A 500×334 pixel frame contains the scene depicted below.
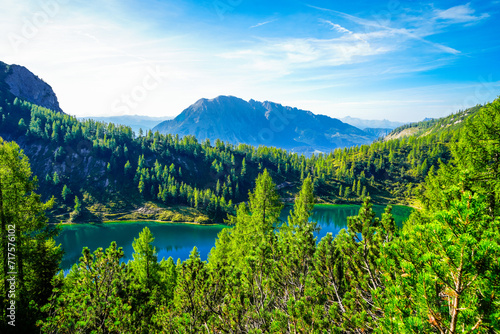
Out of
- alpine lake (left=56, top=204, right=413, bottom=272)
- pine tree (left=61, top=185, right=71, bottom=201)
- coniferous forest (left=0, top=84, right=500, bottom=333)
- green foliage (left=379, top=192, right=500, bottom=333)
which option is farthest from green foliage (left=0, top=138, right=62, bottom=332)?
pine tree (left=61, top=185, right=71, bottom=201)

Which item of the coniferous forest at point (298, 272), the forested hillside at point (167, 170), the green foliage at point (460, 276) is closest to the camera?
the green foliage at point (460, 276)

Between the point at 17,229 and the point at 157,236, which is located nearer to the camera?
the point at 17,229

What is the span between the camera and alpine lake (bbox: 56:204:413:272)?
71625mm

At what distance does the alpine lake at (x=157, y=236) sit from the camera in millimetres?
71625

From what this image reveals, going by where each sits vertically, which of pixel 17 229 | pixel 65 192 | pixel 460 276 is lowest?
pixel 65 192

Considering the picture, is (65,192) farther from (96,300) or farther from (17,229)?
(96,300)

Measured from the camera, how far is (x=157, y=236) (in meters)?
86.4

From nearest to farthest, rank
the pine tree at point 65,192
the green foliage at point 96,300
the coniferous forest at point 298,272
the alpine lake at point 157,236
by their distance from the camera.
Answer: the coniferous forest at point 298,272, the green foliage at point 96,300, the alpine lake at point 157,236, the pine tree at point 65,192

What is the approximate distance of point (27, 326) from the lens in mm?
11492

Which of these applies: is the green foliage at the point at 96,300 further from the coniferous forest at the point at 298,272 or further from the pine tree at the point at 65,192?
the pine tree at the point at 65,192

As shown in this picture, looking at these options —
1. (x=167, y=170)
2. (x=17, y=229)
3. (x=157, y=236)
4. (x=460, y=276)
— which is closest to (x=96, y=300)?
(x=17, y=229)

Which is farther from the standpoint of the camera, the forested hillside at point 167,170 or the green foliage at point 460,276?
the forested hillside at point 167,170

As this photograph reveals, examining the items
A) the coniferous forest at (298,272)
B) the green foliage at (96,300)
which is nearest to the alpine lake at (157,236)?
the coniferous forest at (298,272)

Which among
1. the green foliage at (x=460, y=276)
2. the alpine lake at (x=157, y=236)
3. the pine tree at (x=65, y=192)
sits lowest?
the alpine lake at (x=157, y=236)
